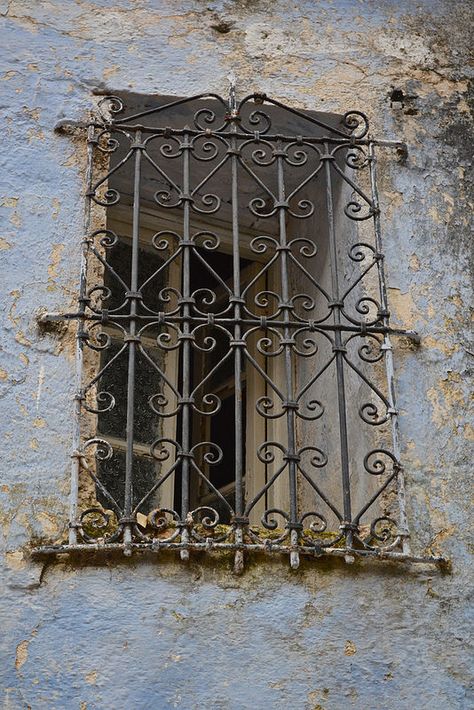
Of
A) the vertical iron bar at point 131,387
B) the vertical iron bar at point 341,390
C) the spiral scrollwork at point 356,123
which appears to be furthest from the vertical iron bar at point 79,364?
the spiral scrollwork at point 356,123

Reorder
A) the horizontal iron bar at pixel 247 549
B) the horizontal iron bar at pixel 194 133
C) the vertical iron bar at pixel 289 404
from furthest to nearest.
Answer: the horizontal iron bar at pixel 194 133
the vertical iron bar at pixel 289 404
the horizontal iron bar at pixel 247 549

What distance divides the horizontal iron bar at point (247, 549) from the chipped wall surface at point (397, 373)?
0.04 m

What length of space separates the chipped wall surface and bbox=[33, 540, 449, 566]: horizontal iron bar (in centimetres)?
4

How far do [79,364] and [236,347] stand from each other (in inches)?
19.4

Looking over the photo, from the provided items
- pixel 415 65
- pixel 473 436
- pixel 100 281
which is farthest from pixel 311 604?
pixel 415 65

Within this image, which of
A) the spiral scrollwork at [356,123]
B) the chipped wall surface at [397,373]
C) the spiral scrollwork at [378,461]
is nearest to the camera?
the chipped wall surface at [397,373]

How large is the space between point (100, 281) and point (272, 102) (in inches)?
35.8

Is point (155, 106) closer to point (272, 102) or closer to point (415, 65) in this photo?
point (272, 102)

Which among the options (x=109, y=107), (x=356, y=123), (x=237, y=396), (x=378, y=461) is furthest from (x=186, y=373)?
(x=356, y=123)

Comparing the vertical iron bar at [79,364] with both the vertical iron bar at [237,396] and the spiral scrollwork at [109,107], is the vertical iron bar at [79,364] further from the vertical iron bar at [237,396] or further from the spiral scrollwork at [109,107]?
the vertical iron bar at [237,396]

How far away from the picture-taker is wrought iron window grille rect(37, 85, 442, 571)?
→ 3.72 m

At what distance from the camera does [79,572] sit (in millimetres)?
3572

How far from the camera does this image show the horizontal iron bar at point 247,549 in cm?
357

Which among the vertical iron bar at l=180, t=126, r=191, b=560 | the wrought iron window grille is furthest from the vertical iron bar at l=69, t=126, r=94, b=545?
the vertical iron bar at l=180, t=126, r=191, b=560
